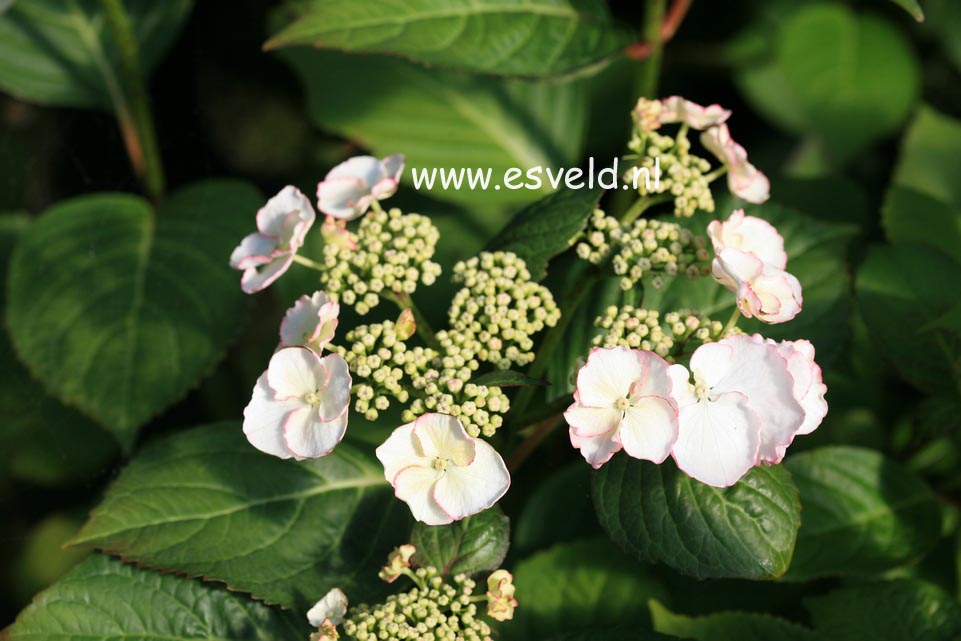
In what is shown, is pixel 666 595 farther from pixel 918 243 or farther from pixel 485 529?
pixel 918 243

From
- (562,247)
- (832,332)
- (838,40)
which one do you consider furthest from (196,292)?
(838,40)

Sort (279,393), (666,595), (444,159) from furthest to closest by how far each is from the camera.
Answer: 1. (444,159)
2. (666,595)
3. (279,393)

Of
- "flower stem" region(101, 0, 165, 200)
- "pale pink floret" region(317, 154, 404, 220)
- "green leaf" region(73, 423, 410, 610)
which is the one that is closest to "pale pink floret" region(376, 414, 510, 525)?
"green leaf" region(73, 423, 410, 610)

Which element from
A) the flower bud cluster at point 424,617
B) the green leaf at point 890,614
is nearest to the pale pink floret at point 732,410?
the flower bud cluster at point 424,617

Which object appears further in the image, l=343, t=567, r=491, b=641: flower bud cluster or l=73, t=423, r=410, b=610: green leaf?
l=73, t=423, r=410, b=610: green leaf

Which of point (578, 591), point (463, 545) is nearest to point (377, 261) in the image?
point (463, 545)

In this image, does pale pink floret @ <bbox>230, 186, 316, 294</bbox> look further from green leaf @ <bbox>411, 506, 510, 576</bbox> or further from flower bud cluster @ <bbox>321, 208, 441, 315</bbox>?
green leaf @ <bbox>411, 506, 510, 576</bbox>

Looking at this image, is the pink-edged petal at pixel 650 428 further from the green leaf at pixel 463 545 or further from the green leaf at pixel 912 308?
the green leaf at pixel 912 308
